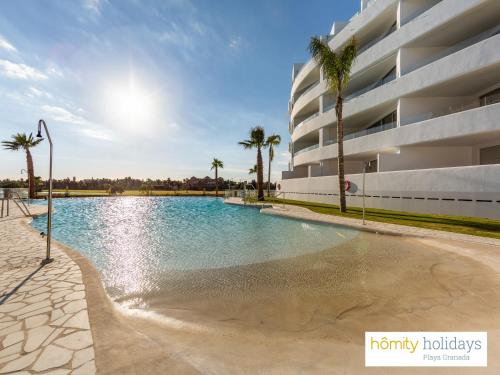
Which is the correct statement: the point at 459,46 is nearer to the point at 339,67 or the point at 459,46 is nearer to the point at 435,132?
the point at 435,132

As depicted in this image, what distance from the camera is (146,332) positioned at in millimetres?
3475

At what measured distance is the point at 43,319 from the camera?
348cm

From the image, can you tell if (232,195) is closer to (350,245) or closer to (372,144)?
(372,144)

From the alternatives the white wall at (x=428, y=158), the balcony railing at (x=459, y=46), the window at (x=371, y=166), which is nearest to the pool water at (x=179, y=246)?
the white wall at (x=428, y=158)

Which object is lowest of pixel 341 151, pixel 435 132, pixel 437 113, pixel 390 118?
pixel 341 151

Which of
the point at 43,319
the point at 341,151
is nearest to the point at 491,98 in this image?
the point at 341,151

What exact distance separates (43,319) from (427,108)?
80.2ft

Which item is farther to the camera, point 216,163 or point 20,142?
point 216,163

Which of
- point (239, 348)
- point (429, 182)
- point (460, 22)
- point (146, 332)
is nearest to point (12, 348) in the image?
point (146, 332)

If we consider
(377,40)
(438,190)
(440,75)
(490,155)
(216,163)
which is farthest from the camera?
(216,163)

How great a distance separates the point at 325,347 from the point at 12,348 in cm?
405

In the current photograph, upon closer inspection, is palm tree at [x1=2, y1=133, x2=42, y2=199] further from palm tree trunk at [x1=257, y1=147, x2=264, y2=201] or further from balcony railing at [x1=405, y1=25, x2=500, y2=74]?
balcony railing at [x1=405, y1=25, x2=500, y2=74]

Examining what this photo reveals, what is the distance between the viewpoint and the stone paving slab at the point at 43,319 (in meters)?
2.60

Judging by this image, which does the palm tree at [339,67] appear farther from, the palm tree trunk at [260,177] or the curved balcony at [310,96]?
the palm tree trunk at [260,177]
